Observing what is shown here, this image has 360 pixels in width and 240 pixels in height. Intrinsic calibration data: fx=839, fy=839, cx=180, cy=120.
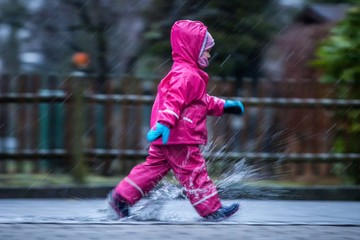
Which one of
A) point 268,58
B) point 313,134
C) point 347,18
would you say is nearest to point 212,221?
point 313,134

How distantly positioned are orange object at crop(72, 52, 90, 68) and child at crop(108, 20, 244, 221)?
240 inches

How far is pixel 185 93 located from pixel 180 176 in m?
0.65

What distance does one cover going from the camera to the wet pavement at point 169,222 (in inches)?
224

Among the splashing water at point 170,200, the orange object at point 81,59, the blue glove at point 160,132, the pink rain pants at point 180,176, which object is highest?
the orange object at point 81,59

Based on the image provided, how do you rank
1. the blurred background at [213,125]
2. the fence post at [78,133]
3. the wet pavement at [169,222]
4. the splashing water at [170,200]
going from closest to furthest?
the wet pavement at [169,222] < the splashing water at [170,200] < the fence post at [78,133] < the blurred background at [213,125]

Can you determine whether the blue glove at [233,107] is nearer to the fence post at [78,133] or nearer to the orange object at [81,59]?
the fence post at [78,133]

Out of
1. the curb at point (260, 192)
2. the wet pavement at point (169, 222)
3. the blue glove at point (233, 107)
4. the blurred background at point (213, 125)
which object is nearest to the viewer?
the wet pavement at point (169, 222)

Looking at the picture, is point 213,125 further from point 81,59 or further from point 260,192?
point 81,59

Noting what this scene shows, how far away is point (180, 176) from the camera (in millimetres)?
6457

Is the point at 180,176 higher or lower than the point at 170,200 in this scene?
higher

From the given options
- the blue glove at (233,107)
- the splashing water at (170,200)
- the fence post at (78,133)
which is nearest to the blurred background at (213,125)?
the fence post at (78,133)

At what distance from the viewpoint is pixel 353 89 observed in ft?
32.6

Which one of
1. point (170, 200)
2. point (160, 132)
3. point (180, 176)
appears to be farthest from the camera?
point (170, 200)

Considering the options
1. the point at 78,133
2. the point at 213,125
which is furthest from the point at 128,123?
the point at 213,125
